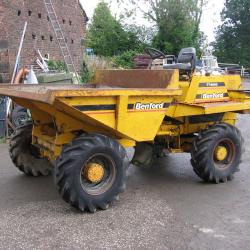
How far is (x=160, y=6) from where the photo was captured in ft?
92.3

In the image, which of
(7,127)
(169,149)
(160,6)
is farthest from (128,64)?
(169,149)

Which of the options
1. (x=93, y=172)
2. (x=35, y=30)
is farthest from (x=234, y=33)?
(x=93, y=172)

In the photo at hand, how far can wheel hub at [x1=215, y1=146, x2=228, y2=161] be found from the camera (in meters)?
5.79

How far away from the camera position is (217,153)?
579cm

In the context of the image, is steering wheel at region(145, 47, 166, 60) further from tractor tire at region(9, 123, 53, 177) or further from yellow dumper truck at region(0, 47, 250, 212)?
tractor tire at region(9, 123, 53, 177)

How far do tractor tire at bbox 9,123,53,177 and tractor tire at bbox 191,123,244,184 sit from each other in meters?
1.95

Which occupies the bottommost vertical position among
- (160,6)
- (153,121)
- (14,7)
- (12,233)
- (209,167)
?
(12,233)

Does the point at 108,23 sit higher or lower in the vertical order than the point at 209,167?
higher

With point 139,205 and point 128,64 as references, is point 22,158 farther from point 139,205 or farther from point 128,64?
point 128,64

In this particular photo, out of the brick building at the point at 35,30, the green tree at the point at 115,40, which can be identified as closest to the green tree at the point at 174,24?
the green tree at the point at 115,40

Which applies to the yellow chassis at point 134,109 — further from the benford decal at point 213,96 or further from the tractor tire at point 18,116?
the tractor tire at point 18,116

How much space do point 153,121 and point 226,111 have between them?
1233 millimetres

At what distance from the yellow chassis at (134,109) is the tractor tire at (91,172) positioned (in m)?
0.22

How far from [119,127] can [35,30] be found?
932cm
